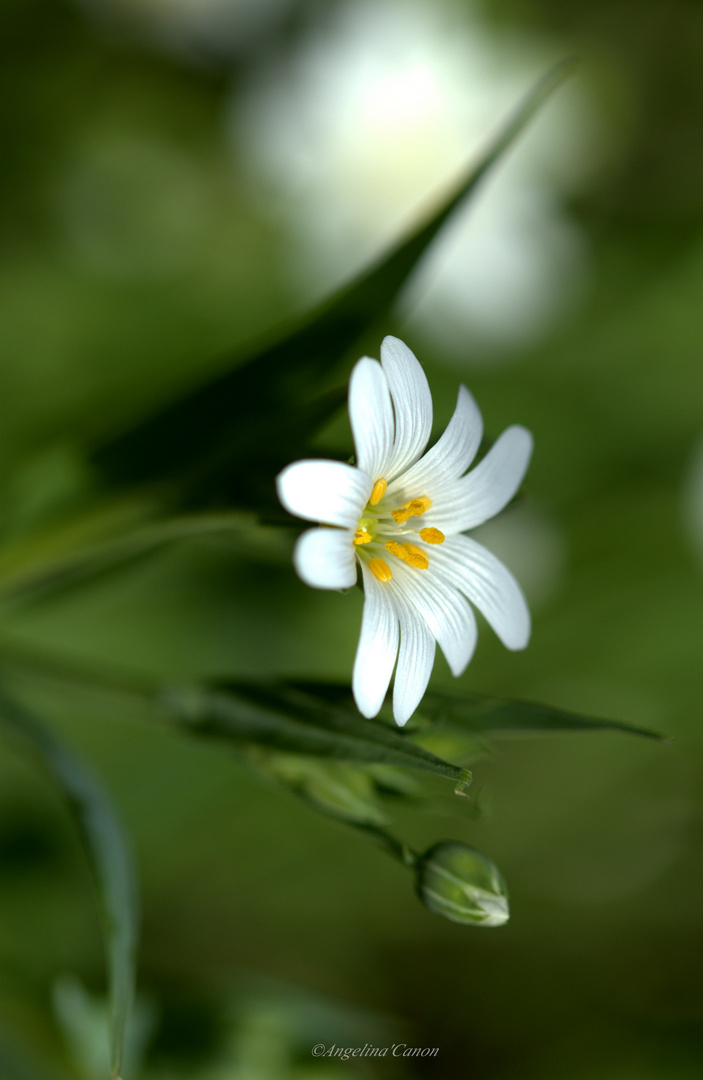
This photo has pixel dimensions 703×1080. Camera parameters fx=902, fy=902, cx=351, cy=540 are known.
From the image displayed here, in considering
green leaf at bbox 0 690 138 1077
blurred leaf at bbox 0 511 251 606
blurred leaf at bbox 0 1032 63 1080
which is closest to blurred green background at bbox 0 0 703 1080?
blurred leaf at bbox 0 1032 63 1080

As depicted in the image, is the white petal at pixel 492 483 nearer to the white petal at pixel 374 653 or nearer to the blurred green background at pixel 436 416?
the white petal at pixel 374 653

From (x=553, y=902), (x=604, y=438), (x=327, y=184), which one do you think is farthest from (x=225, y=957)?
(x=327, y=184)

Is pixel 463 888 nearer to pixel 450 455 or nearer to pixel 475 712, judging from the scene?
pixel 475 712

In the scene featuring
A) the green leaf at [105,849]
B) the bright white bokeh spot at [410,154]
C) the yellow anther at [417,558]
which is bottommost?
the green leaf at [105,849]

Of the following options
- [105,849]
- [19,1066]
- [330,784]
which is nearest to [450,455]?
[330,784]

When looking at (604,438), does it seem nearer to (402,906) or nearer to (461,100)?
(461,100)

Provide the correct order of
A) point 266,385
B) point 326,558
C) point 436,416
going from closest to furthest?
point 326,558, point 266,385, point 436,416

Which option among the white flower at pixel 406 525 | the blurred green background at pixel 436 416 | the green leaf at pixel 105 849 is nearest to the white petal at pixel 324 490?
the white flower at pixel 406 525
